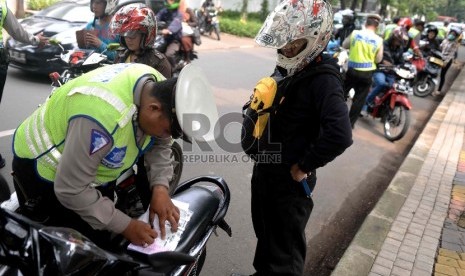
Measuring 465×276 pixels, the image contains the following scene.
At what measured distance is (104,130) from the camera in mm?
1421

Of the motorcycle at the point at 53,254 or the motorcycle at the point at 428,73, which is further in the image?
the motorcycle at the point at 428,73

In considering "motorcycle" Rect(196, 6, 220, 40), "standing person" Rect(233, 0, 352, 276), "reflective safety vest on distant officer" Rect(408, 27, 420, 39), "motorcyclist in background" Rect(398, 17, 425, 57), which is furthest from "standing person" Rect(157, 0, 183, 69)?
"motorcycle" Rect(196, 6, 220, 40)

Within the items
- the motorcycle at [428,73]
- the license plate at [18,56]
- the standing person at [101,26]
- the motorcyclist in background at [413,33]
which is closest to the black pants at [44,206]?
the standing person at [101,26]

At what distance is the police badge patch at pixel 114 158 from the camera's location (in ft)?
5.07

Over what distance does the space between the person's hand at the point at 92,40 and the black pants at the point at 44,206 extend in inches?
95.0

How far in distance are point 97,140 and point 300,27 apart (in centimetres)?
112

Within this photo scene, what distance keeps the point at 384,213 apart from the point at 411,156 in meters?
2.03

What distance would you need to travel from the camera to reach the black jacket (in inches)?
77.0

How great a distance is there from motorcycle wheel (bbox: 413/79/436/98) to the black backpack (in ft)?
31.0

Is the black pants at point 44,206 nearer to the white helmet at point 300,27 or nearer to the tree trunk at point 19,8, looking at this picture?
the white helmet at point 300,27

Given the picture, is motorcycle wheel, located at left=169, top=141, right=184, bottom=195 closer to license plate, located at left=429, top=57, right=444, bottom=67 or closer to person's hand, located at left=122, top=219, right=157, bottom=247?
person's hand, located at left=122, top=219, right=157, bottom=247

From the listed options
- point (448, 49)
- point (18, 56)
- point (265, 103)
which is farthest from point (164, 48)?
point (448, 49)

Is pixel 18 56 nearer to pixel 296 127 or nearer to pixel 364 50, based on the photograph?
pixel 364 50

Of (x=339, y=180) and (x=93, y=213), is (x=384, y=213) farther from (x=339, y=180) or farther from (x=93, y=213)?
(x=93, y=213)
